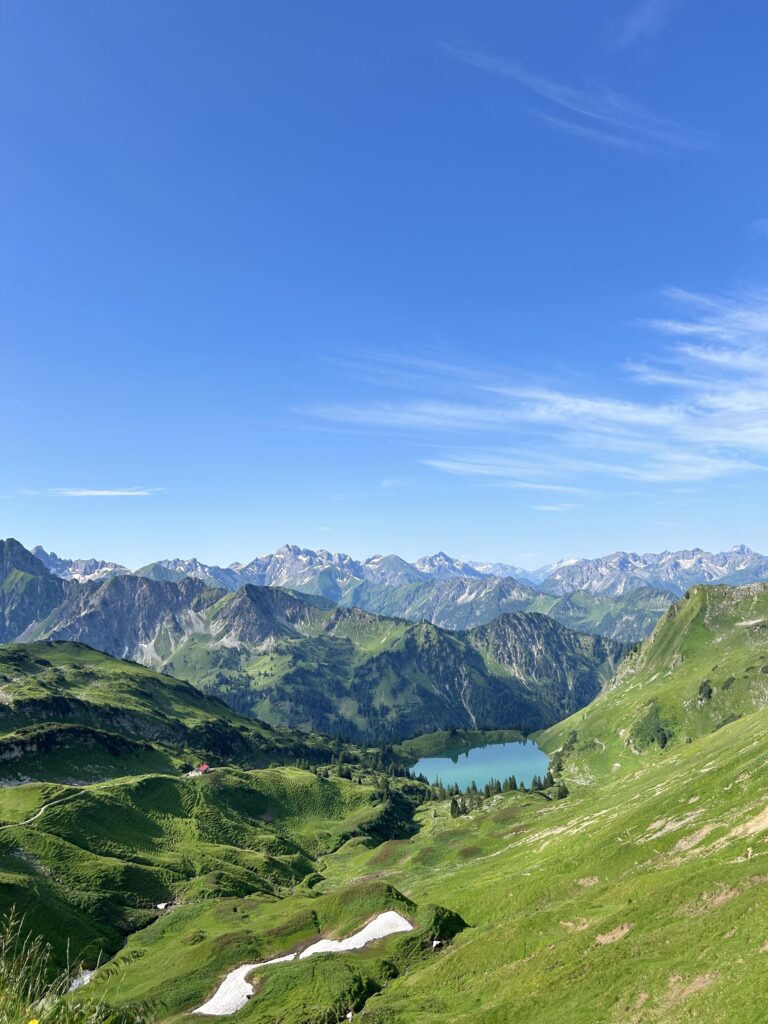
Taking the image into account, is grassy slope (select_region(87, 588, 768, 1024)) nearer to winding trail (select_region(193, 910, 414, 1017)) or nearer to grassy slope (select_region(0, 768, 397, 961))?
winding trail (select_region(193, 910, 414, 1017))

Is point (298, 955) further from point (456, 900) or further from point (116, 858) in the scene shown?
point (116, 858)

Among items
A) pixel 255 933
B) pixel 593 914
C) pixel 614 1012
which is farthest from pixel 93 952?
pixel 614 1012

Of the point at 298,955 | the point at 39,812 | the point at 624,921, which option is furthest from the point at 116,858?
the point at 624,921

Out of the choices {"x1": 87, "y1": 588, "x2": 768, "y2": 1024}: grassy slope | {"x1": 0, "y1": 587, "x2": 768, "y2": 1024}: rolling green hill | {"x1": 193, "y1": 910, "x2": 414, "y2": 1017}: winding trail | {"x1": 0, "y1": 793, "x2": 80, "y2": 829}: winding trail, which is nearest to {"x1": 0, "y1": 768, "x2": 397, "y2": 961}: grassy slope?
{"x1": 0, "y1": 793, "x2": 80, "y2": 829}: winding trail

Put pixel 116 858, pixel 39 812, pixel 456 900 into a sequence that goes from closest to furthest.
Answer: pixel 456 900 < pixel 116 858 < pixel 39 812

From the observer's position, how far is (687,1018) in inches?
1538

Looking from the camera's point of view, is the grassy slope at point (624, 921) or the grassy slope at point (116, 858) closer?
the grassy slope at point (624, 921)

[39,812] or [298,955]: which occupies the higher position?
[298,955]

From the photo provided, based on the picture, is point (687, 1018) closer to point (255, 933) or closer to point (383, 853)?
point (255, 933)

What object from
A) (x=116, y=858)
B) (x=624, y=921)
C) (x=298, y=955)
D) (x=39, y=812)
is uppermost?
(x=624, y=921)

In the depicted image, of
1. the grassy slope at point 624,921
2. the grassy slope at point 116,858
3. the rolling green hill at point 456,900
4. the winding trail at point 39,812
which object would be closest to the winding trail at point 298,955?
the rolling green hill at point 456,900

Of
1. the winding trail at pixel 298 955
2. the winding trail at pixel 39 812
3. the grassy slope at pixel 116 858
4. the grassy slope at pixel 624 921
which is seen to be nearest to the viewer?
the grassy slope at pixel 624 921

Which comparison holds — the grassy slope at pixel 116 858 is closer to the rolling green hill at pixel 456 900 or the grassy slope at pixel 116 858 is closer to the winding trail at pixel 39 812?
the winding trail at pixel 39 812

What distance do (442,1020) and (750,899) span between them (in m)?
30.5
